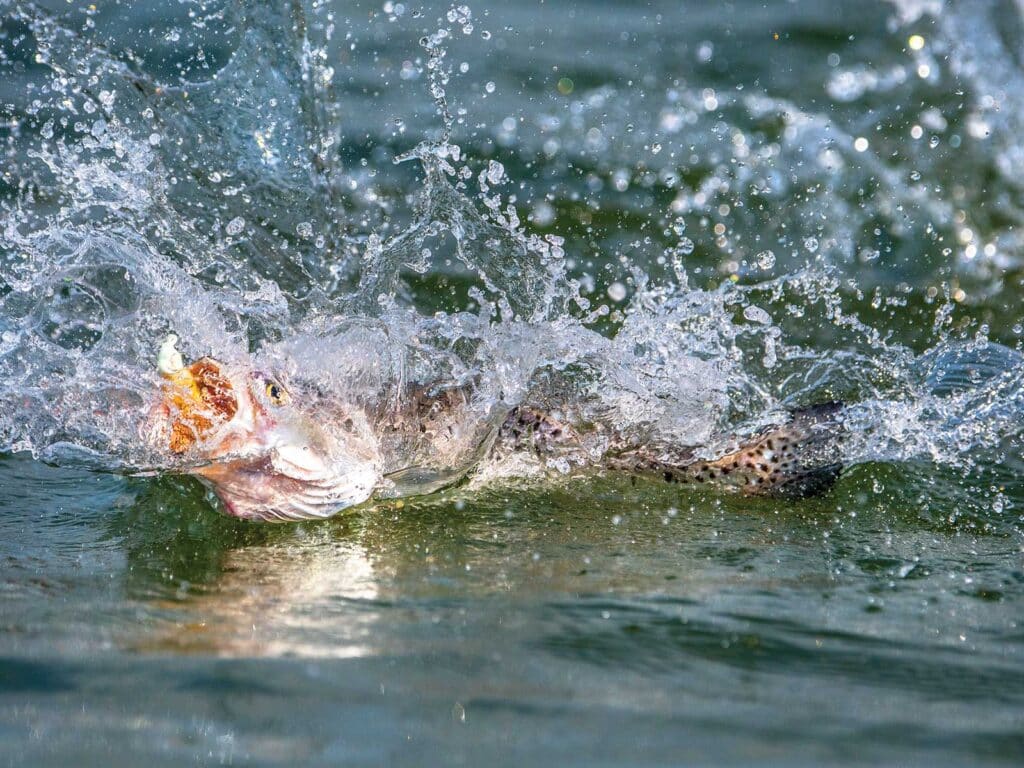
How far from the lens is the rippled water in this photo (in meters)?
2.39

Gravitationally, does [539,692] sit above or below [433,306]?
below

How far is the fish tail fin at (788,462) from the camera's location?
161 inches

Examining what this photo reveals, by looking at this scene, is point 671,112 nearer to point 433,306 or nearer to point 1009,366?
point 433,306

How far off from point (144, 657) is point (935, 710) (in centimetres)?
164

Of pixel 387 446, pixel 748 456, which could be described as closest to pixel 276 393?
pixel 387 446

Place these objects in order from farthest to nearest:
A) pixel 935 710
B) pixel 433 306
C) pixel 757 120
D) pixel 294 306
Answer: pixel 757 120
pixel 433 306
pixel 294 306
pixel 935 710

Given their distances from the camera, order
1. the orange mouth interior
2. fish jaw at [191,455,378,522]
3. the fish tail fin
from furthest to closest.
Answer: the fish tail fin → fish jaw at [191,455,378,522] → the orange mouth interior

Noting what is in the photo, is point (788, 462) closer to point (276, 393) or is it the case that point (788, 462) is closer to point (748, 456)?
point (748, 456)

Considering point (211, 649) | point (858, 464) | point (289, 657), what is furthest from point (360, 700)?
point (858, 464)

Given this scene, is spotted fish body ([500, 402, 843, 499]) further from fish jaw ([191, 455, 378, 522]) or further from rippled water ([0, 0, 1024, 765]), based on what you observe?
fish jaw ([191, 455, 378, 522])

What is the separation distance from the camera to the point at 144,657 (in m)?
2.60

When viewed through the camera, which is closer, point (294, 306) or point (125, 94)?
point (294, 306)

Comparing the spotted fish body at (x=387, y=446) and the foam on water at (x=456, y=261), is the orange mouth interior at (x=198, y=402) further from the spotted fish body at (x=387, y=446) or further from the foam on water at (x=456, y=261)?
the foam on water at (x=456, y=261)

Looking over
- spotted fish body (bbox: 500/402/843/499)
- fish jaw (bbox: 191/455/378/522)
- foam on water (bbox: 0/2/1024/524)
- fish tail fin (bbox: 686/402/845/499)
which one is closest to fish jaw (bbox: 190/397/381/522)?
fish jaw (bbox: 191/455/378/522)
